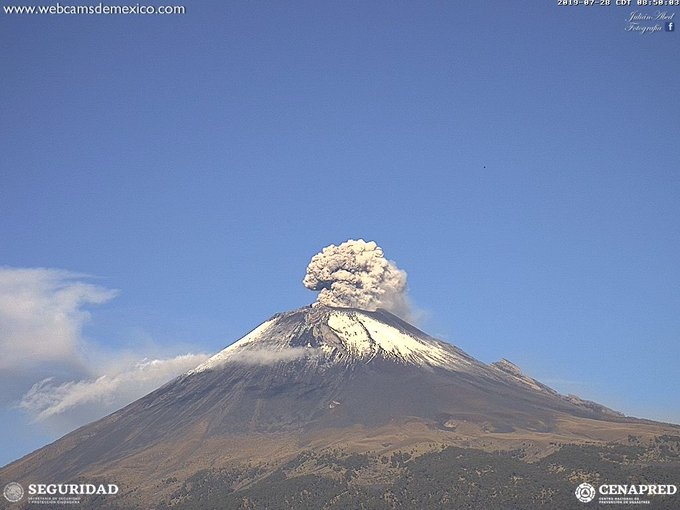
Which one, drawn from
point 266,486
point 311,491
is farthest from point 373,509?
point 266,486

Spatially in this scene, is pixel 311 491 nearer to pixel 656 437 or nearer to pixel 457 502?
pixel 457 502

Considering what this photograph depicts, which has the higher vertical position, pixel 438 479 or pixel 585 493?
pixel 438 479

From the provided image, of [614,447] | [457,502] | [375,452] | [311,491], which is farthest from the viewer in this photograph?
[375,452]

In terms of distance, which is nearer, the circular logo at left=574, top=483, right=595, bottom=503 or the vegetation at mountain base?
the circular logo at left=574, top=483, right=595, bottom=503

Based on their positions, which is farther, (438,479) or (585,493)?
(438,479)

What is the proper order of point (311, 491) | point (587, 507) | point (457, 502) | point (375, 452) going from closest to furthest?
point (587, 507) → point (457, 502) → point (311, 491) → point (375, 452)

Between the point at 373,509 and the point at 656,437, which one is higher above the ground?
the point at 656,437

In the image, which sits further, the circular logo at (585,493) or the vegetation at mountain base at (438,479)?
the vegetation at mountain base at (438,479)

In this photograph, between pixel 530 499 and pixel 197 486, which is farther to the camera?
pixel 197 486
